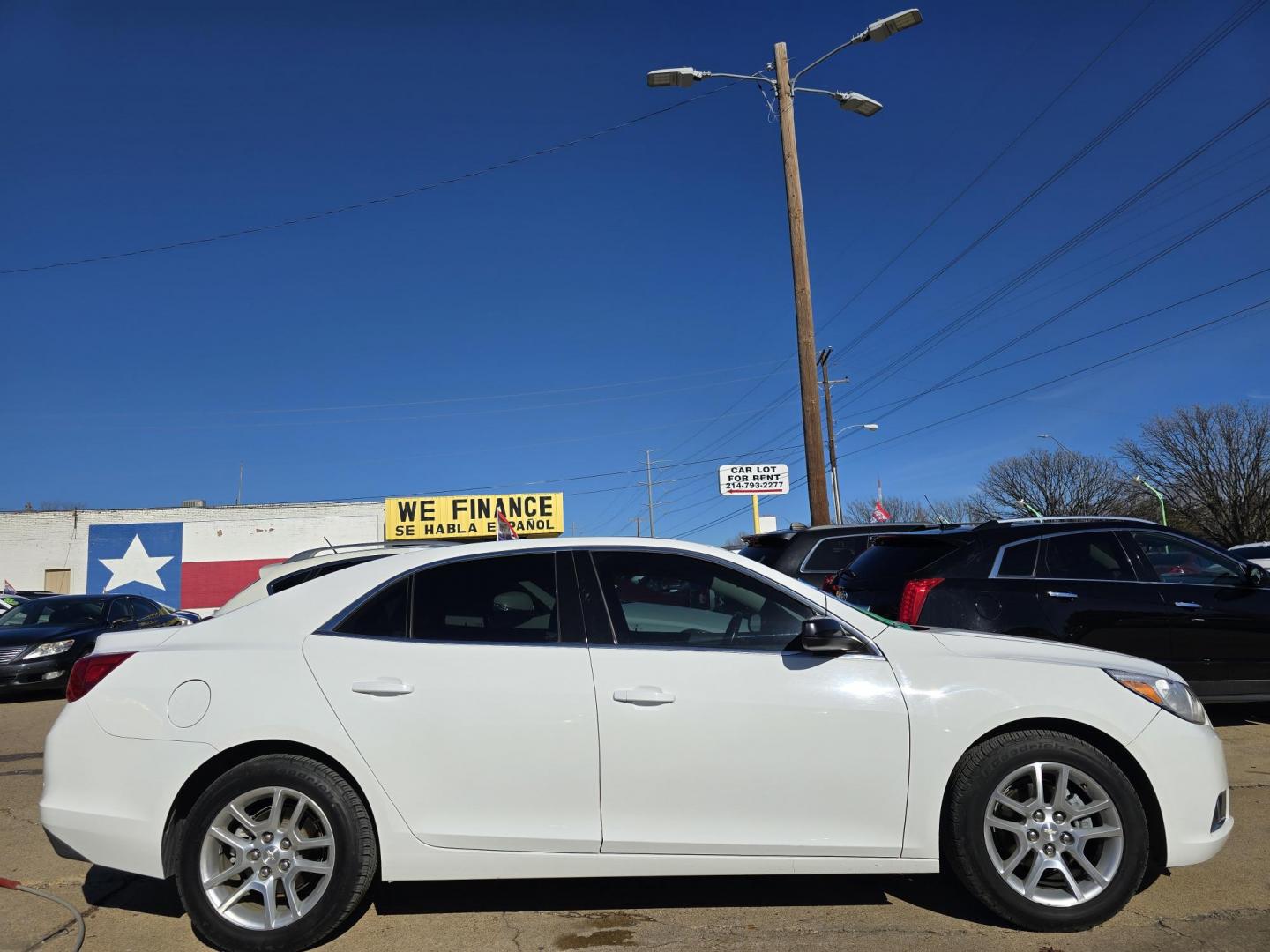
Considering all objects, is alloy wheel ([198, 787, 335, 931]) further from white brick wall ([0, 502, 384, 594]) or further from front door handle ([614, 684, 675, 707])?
white brick wall ([0, 502, 384, 594])

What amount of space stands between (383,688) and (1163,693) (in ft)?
10.7

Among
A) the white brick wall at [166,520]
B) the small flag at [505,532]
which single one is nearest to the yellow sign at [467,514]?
the white brick wall at [166,520]

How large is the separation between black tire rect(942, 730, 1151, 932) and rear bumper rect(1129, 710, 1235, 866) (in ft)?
0.35

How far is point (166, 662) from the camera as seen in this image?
336 cm

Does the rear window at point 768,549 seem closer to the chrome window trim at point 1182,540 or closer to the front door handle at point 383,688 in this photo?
the chrome window trim at point 1182,540

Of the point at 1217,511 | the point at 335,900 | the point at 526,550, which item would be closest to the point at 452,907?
the point at 335,900

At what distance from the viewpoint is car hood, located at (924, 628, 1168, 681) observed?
11.3 ft

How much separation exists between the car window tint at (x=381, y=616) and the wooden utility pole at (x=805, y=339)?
9460mm

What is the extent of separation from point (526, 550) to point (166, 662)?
154 centimetres

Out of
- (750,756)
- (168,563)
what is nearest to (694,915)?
(750,756)

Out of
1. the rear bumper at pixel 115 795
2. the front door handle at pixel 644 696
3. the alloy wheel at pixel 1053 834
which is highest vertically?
the front door handle at pixel 644 696

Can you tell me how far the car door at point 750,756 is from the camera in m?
3.22

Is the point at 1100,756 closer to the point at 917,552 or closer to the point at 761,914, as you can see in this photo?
the point at 761,914

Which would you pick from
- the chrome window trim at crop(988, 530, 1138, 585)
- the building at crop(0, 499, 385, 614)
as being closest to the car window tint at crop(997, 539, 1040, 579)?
the chrome window trim at crop(988, 530, 1138, 585)
